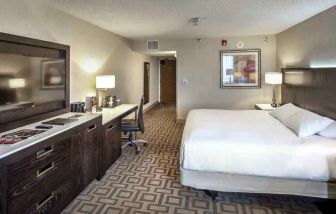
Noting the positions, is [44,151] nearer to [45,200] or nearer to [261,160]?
[45,200]

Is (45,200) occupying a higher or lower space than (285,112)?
lower

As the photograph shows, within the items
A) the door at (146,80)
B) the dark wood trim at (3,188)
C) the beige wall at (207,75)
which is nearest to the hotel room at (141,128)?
the dark wood trim at (3,188)

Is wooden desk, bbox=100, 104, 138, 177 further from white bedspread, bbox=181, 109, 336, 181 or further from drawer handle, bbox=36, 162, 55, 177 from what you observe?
white bedspread, bbox=181, 109, 336, 181

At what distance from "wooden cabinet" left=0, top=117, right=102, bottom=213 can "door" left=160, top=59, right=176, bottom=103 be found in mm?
7718

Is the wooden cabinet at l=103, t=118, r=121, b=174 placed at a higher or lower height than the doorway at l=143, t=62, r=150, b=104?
lower

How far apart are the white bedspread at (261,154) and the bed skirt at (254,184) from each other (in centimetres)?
7

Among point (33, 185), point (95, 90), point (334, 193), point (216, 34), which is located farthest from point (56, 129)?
point (216, 34)

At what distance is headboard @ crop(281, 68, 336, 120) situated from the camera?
9.91 feet

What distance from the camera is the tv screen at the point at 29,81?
2305 millimetres

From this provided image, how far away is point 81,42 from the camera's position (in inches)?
153

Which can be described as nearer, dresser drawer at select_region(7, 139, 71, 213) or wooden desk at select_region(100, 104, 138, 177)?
dresser drawer at select_region(7, 139, 71, 213)

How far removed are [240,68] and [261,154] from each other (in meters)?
3.84

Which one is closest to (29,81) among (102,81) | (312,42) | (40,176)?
(40,176)

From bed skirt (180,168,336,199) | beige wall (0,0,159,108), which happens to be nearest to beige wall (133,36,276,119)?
beige wall (0,0,159,108)
